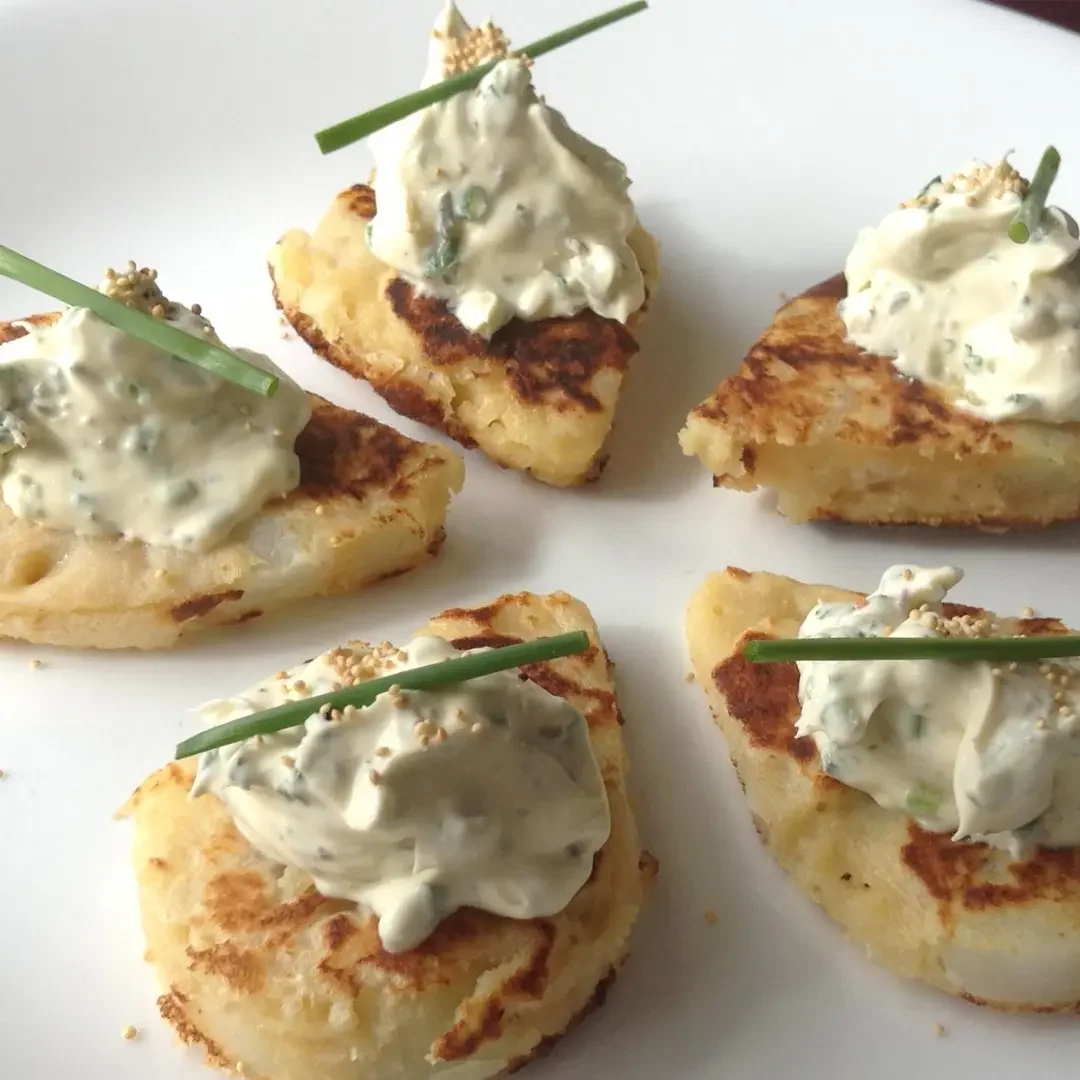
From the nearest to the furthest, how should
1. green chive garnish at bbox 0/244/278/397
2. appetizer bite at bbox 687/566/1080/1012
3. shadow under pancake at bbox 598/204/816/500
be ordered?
appetizer bite at bbox 687/566/1080/1012, green chive garnish at bbox 0/244/278/397, shadow under pancake at bbox 598/204/816/500

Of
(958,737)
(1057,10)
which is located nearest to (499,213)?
(958,737)

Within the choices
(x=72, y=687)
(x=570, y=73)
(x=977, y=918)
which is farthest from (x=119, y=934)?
(x=570, y=73)

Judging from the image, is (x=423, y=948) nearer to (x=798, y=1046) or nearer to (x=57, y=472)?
(x=798, y=1046)

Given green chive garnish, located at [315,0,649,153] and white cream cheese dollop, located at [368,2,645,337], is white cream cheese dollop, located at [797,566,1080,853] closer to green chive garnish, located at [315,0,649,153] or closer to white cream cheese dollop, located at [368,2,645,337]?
white cream cheese dollop, located at [368,2,645,337]

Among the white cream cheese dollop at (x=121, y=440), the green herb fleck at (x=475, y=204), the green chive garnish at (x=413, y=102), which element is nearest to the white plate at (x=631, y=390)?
the white cream cheese dollop at (x=121, y=440)

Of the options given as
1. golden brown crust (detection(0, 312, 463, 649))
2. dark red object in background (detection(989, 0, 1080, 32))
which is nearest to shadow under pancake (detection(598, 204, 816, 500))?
golden brown crust (detection(0, 312, 463, 649))

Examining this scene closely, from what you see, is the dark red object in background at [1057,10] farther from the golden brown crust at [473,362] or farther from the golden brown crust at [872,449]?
the golden brown crust at [473,362]
